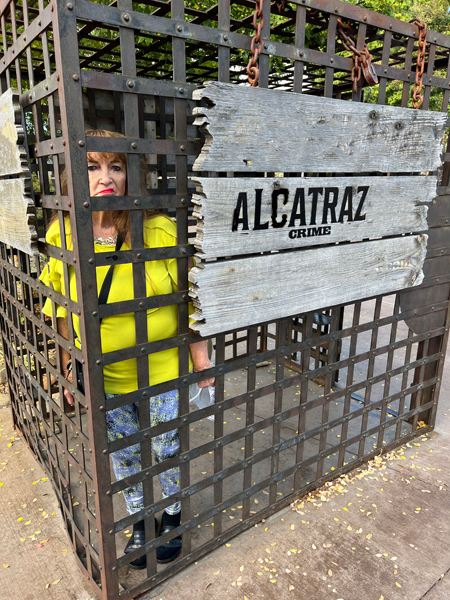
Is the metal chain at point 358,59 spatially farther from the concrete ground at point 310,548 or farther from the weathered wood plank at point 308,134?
the concrete ground at point 310,548

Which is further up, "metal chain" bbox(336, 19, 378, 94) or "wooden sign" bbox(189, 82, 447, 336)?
"metal chain" bbox(336, 19, 378, 94)

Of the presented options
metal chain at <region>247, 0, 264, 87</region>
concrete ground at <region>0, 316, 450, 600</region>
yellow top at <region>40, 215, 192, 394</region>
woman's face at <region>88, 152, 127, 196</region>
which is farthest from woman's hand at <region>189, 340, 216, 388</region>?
metal chain at <region>247, 0, 264, 87</region>

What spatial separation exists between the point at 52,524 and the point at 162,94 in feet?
8.14

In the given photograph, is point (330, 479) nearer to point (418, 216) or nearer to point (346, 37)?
point (418, 216)

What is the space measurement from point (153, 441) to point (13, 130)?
163 centimetres

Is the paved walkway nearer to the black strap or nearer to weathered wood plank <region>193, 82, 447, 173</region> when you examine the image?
the black strap

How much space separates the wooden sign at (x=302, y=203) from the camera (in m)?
1.85

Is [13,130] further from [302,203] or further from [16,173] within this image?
[302,203]

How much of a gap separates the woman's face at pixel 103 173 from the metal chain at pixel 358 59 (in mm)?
1353

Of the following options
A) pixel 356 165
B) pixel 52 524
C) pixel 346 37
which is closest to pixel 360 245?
pixel 356 165

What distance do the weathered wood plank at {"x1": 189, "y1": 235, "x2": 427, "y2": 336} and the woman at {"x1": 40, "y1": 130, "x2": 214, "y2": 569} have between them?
189 millimetres

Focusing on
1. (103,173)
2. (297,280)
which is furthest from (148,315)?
(297,280)

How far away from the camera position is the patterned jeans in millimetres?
2145

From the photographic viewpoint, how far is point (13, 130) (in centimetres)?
197
